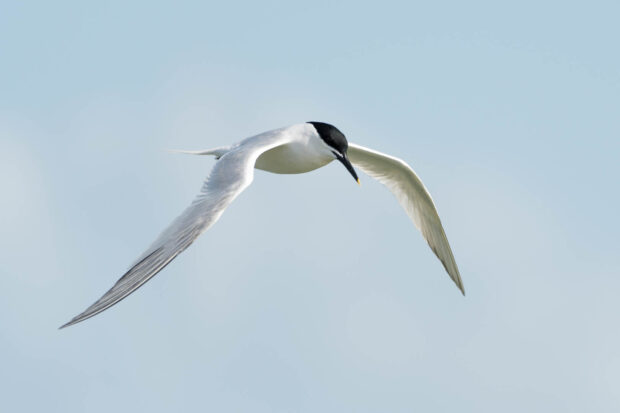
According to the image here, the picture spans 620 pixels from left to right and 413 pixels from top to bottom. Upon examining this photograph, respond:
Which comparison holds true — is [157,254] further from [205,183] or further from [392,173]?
[392,173]

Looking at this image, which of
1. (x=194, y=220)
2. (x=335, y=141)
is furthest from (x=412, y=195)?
(x=194, y=220)

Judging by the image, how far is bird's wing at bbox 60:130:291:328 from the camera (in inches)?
300

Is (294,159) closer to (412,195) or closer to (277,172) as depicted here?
(277,172)

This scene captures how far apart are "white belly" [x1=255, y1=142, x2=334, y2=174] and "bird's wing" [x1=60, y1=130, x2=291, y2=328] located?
559mm

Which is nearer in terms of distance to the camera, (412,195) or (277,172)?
(277,172)

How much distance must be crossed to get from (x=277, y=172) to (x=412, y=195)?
241 cm

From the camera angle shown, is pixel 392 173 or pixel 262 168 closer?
pixel 262 168

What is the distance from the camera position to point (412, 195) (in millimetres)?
13070

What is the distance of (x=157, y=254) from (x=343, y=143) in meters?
3.80

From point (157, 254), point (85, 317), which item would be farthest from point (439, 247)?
point (85, 317)

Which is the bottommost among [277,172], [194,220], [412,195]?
[412,195]

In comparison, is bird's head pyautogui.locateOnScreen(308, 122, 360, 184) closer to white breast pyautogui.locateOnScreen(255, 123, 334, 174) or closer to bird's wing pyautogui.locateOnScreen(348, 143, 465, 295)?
white breast pyautogui.locateOnScreen(255, 123, 334, 174)

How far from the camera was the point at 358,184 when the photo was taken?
1079cm

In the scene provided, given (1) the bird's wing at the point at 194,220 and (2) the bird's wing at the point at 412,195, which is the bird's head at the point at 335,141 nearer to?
(1) the bird's wing at the point at 194,220
